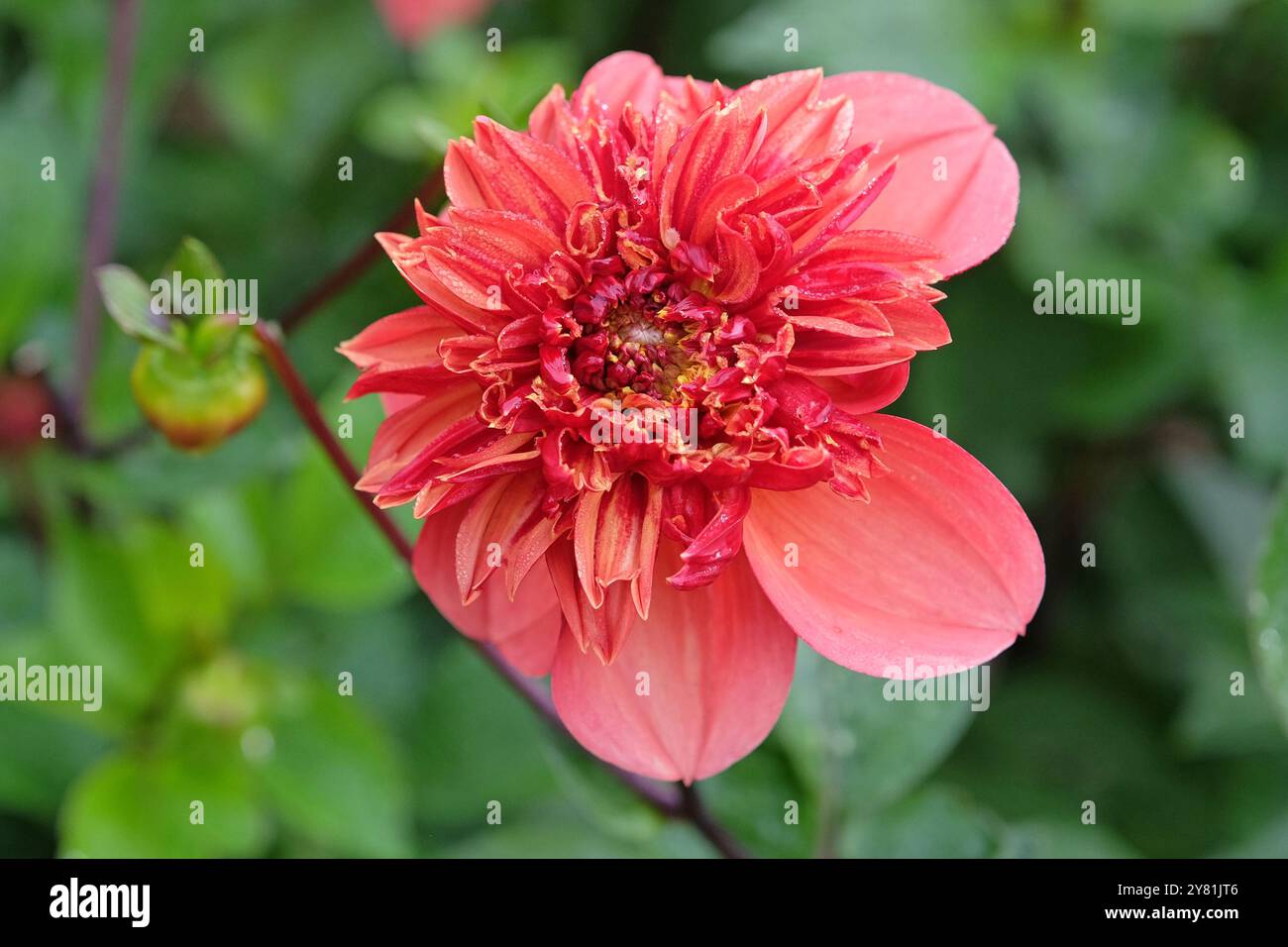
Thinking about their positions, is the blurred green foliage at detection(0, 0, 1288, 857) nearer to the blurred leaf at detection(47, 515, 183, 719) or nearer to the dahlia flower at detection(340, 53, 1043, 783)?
the blurred leaf at detection(47, 515, 183, 719)

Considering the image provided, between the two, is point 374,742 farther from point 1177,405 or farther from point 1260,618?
point 1177,405

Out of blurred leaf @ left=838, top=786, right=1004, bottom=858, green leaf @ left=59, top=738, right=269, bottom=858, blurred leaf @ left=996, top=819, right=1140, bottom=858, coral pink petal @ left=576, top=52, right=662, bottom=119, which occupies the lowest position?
blurred leaf @ left=996, top=819, right=1140, bottom=858

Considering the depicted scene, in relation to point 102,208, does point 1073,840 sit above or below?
below

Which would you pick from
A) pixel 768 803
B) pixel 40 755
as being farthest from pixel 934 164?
pixel 40 755

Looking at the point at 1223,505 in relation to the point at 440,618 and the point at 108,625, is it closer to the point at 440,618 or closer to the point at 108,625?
the point at 440,618

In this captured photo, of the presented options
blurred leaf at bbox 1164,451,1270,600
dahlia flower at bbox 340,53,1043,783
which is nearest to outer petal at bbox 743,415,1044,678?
dahlia flower at bbox 340,53,1043,783
